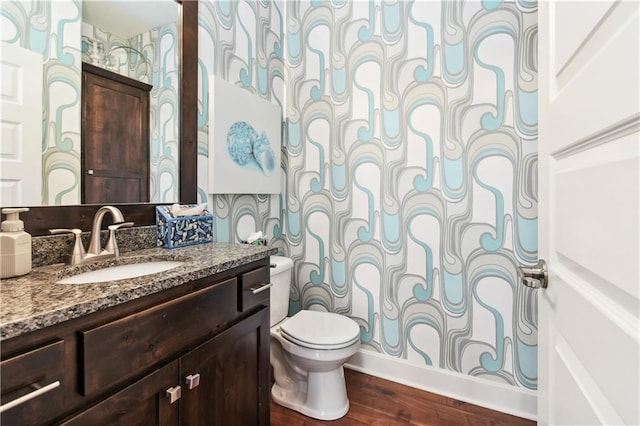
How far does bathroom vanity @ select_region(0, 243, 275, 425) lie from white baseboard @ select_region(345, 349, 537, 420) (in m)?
0.89

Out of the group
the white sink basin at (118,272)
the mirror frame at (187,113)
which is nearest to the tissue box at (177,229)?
the mirror frame at (187,113)

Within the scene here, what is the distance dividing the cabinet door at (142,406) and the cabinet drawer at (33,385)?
0.21ft

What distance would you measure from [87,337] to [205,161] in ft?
3.60

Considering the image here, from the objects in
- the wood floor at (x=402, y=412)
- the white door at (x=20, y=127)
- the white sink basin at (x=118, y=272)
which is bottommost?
the wood floor at (x=402, y=412)

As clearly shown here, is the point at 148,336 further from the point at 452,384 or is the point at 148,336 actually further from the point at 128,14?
the point at 452,384

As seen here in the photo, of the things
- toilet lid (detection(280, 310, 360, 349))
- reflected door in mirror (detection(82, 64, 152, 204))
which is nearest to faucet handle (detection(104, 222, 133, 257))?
reflected door in mirror (detection(82, 64, 152, 204))

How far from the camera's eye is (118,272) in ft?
3.59

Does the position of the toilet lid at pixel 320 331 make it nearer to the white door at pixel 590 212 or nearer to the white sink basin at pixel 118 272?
the white sink basin at pixel 118 272

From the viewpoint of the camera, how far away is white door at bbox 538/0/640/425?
1.37 feet

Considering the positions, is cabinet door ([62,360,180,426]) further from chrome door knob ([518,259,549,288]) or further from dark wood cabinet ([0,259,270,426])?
chrome door knob ([518,259,549,288])

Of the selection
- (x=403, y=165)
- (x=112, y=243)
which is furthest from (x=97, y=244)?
(x=403, y=165)

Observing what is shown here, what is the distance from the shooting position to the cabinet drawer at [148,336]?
2.27ft

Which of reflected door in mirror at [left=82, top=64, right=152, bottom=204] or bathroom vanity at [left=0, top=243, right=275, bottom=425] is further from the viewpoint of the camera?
reflected door in mirror at [left=82, top=64, right=152, bottom=204]

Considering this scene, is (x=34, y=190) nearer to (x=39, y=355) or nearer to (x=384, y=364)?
(x=39, y=355)
